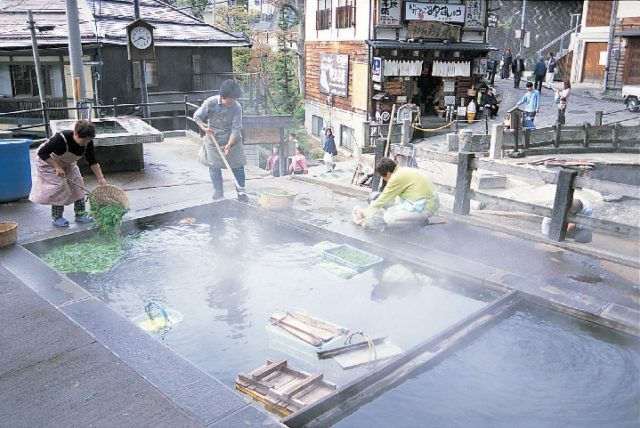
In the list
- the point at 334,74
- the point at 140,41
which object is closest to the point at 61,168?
the point at 140,41

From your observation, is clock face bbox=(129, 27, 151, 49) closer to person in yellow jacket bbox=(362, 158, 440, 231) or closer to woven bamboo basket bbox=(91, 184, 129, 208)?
woven bamboo basket bbox=(91, 184, 129, 208)

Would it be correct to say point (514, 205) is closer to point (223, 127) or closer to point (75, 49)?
point (223, 127)

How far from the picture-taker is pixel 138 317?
231 inches

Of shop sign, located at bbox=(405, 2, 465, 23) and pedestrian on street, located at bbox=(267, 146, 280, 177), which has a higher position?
shop sign, located at bbox=(405, 2, 465, 23)

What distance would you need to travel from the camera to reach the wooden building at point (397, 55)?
79.3ft

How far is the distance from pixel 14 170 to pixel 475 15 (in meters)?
22.1

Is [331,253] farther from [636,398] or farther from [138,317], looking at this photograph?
[636,398]

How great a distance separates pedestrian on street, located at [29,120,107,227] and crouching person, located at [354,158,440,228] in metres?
4.16

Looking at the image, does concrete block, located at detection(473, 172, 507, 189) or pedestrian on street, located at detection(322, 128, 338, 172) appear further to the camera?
pedestrian on street, located at detection(322, 128, 338, 172)

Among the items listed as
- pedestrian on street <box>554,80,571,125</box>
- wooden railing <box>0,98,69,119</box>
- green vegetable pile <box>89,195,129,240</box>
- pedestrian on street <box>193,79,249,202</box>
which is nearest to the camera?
green vegetable pile <box>89,195,129,240</box>

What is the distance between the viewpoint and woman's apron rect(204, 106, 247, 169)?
972 centimetres

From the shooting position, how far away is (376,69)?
960 inches

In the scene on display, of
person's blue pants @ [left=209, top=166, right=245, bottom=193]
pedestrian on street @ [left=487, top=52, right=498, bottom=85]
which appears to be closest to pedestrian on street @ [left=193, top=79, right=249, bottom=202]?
person's blue pants @ [left=209, top=166, right=245, bottom=193]

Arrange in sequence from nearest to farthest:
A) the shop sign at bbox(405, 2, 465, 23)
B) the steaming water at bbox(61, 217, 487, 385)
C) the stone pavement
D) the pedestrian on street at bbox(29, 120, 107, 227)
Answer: the stone pavement → the steaming water at bbox(61, 217, 487, 385) → the pedestrian on street at bbox(29, 120, 107, 227) → the shop sign at bbox(405, 2, 465, 23)
